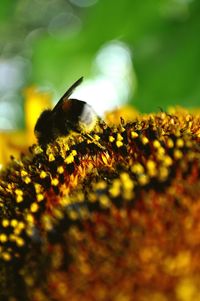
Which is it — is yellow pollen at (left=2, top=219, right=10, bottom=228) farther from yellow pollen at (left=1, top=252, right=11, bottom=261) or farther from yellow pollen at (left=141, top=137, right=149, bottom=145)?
yellow pollen at (left=141, top=137, right=149, bottom=145)

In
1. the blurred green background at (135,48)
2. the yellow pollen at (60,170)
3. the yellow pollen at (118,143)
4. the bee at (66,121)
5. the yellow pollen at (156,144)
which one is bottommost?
the yellow pollen at (156,144)

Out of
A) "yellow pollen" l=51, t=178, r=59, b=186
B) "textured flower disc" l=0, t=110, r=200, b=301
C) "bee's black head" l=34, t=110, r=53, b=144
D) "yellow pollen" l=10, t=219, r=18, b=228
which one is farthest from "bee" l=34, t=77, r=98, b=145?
"yellow pollen" l=10, t=219, r=18, b=228

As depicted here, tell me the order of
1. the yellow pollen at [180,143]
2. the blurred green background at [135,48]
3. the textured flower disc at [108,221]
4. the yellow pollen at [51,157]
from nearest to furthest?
the textured flower disc at [108,221], the yellow pollen at [180,143], the yellow pollen at [51,157], the blurred green background at [135,48]

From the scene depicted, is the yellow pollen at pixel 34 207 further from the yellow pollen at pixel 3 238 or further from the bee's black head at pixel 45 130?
the bee's black head at pixel 45 130

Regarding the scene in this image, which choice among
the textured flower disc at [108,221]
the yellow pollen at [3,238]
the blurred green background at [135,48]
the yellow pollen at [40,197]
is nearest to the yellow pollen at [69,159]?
the textured flower disc at [108,221]

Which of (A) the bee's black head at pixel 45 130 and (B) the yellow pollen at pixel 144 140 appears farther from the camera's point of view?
(A) the bee's black head at pixel 45 130

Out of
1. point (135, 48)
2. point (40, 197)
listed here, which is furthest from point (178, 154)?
point (135, 48)

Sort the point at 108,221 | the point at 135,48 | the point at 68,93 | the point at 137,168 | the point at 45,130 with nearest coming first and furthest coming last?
1. the point at 108,221
2. the point at 137,168
3. the point at 68,93
4. the point at 45,130
5. the point at 135,48

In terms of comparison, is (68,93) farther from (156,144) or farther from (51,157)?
(156,144)

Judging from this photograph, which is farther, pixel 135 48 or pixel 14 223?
pixel 135 48

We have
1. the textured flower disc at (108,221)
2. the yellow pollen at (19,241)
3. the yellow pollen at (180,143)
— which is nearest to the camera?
the textured flower disc at (108,221)
